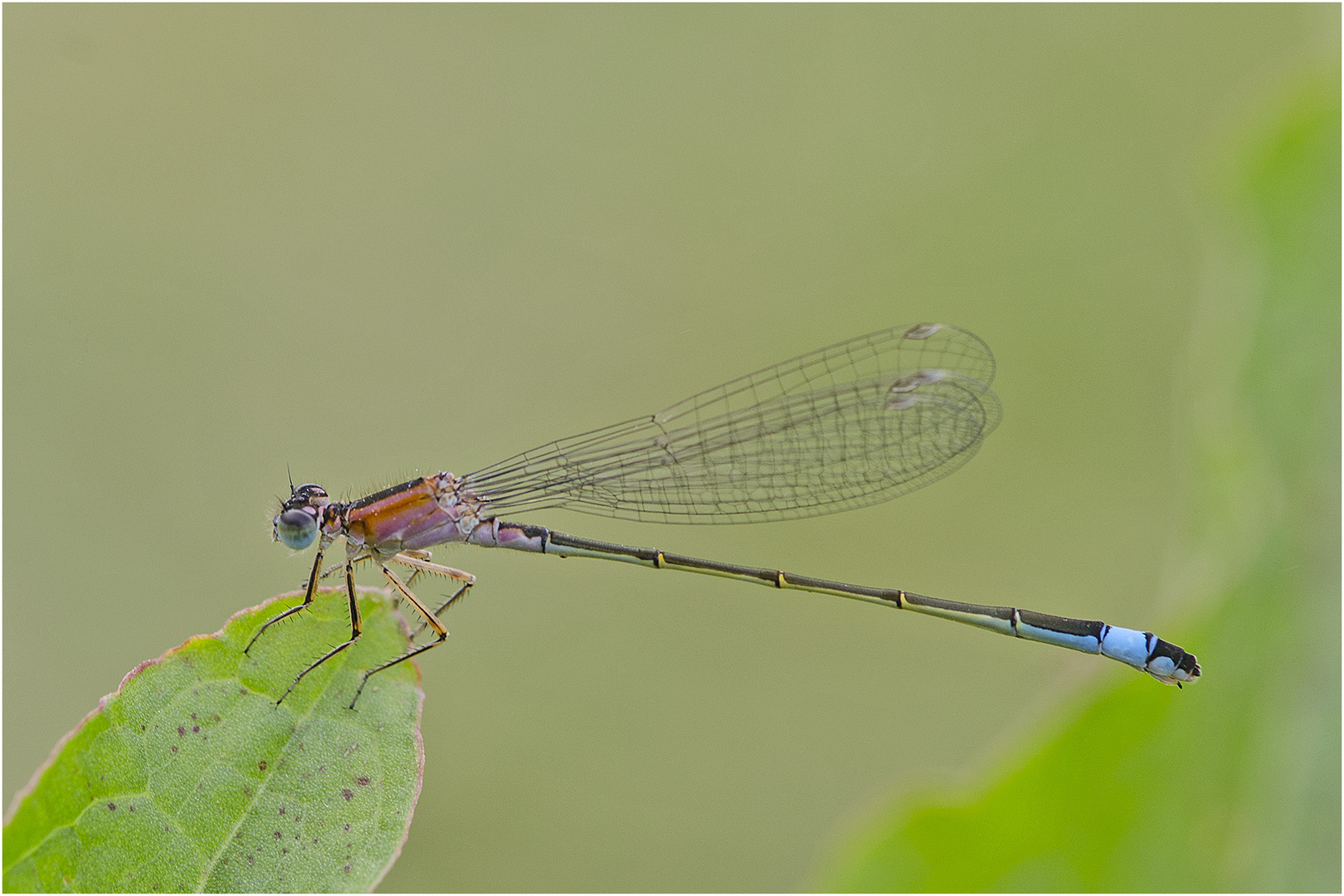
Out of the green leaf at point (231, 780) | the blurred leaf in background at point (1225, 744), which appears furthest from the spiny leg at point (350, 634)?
the blurred leaf in background at point (1225, 744)

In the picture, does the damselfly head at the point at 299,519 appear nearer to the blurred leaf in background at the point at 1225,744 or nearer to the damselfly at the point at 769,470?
the damselfly at the point at 769,470

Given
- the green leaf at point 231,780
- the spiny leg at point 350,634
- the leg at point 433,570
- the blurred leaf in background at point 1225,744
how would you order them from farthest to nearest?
the leg at point 433,570 → the blurred leaf in background at point 1225,744 → the spiny leg at point 350,634 → the green leaf at point 231,780

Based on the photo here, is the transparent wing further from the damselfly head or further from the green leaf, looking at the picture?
the green leaf

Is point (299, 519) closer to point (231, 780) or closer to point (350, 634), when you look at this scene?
point (350, 634)

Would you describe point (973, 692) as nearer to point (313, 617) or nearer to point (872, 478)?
point (872, 478)

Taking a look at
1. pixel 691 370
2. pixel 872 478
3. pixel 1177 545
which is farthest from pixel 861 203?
pixel 1177 545

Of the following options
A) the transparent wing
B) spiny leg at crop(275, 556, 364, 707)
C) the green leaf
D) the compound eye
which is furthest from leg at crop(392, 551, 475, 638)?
the green leaf
